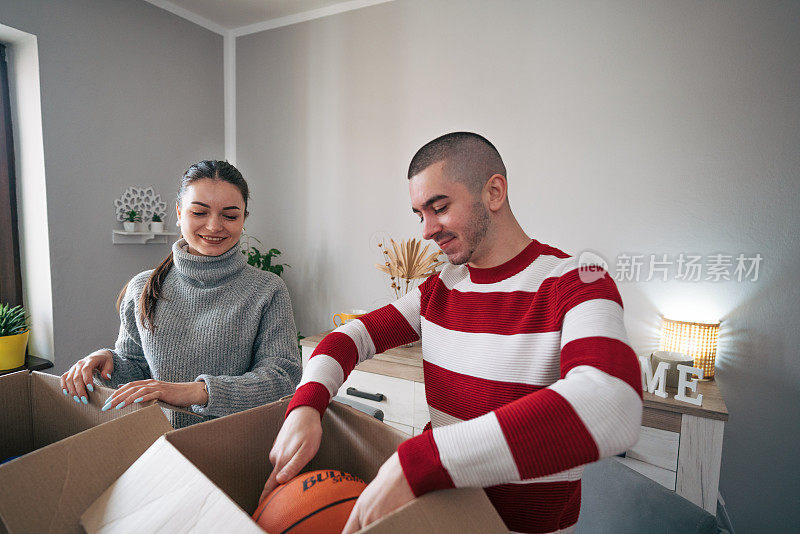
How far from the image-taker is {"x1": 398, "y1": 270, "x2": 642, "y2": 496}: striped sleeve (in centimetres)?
47

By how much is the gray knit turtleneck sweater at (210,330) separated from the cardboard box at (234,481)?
40 cm

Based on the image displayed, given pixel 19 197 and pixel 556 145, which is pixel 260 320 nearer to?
pixel 556 145

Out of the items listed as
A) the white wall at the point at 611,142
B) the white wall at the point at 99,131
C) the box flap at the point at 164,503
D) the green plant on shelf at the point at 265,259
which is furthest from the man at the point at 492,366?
the white wall at the point at 99,131

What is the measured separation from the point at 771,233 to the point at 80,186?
3.24m

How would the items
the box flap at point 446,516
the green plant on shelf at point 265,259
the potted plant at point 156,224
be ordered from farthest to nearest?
1. the green plant on shelf at point 265,259
2. the potted plant at point 156,224
3. the box flap at point 446,516

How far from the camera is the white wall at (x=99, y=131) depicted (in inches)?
→ 86.8

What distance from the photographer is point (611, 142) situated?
2.06 m

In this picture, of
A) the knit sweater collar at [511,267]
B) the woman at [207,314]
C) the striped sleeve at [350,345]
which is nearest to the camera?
the striped sleeve at [350,345]

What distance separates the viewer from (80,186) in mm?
2314

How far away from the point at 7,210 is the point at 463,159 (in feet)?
8.27

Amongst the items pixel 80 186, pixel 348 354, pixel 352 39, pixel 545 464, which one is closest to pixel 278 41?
pixel 352 39

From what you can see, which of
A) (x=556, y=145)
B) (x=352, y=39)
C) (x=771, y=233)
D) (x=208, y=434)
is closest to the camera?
(x=208, y=434)

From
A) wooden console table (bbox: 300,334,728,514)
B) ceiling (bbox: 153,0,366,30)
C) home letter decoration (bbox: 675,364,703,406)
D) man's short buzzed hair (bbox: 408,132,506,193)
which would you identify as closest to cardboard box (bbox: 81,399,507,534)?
man's short buzzed hair (bbox: 408,132,506,193)

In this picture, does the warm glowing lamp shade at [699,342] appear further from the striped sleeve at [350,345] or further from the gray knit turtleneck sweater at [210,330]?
the gray knit turtleneck sweater at [210,330]
